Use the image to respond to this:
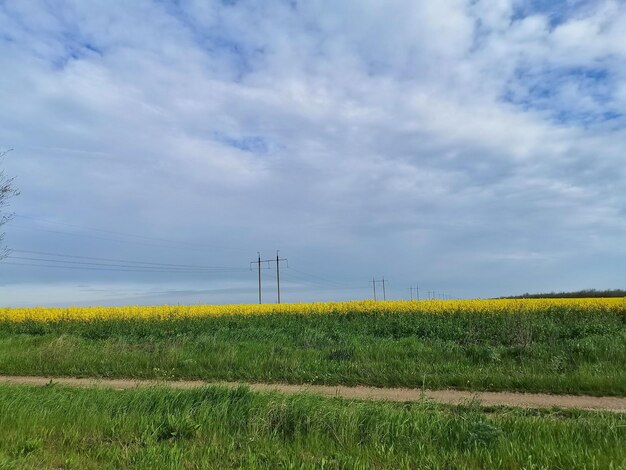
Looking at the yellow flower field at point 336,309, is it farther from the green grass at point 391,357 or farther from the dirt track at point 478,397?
the dirt track at point 478,397

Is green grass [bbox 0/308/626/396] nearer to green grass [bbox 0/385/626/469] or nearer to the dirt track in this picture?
the dirt track

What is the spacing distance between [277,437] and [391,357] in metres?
8.34

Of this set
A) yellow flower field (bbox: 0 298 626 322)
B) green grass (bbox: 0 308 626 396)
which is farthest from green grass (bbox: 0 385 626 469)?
yellow flower field (bbox: 0 298 626 322)

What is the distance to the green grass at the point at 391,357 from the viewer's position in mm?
10719

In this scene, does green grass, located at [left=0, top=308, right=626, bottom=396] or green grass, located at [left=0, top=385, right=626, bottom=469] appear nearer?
green grass, located at [left=0, top=385, right=626, bottom=469]

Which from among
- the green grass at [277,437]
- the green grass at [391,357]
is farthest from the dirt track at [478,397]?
the green grass at [277,437]

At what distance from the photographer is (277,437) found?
5.44 meters

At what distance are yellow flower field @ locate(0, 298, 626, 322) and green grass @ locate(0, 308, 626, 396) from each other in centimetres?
278

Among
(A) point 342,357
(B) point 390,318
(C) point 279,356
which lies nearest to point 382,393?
(A) point 342,357

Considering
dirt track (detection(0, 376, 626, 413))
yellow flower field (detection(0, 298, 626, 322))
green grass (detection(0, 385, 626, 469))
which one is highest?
yellow flower field (detection(0, 298, 626, 322))

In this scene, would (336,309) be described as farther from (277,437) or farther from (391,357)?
(277,437)

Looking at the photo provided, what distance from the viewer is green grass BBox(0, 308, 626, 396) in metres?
10.7

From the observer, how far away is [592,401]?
9.27 meters

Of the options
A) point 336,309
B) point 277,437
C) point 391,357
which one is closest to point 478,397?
point 391,357
